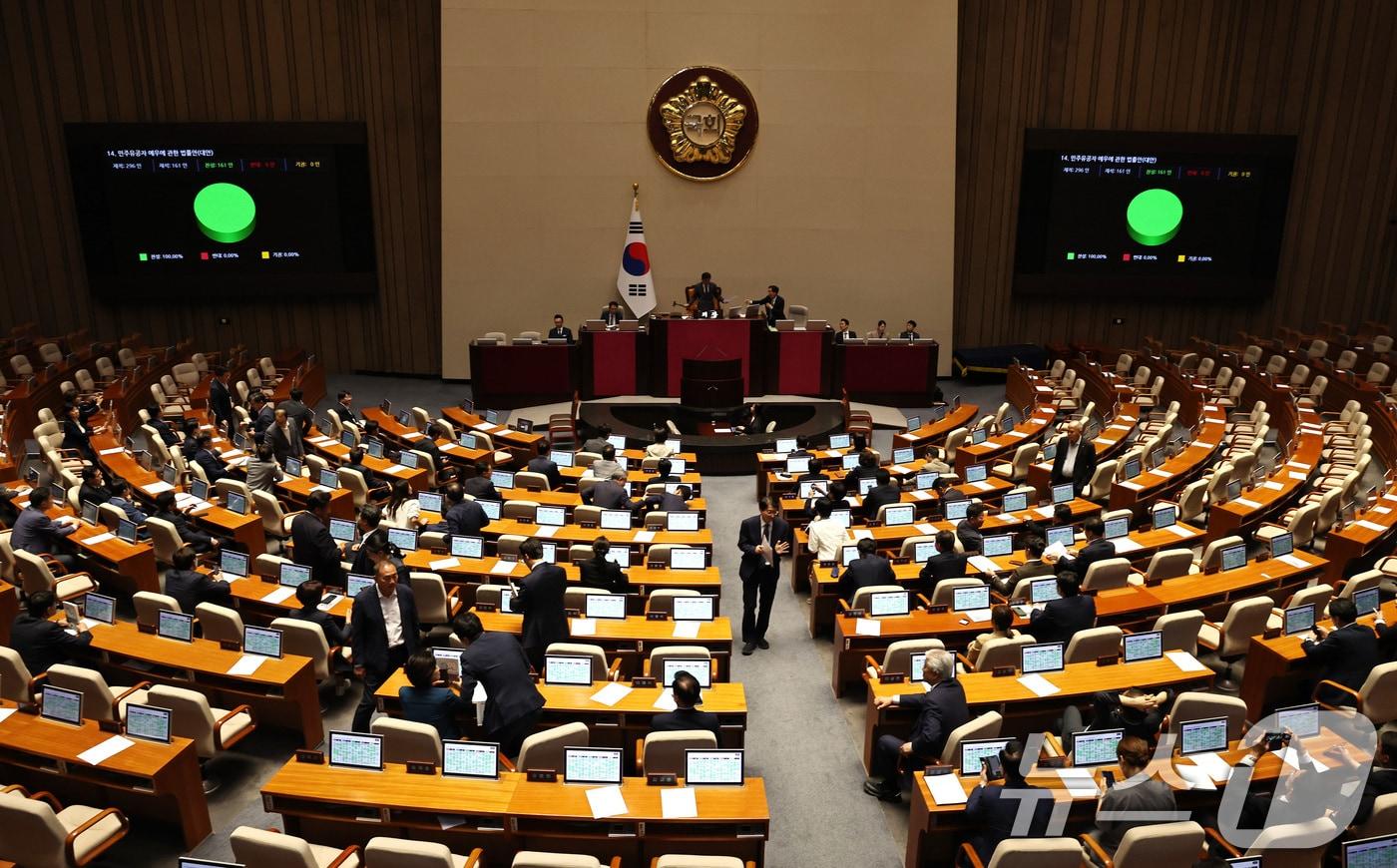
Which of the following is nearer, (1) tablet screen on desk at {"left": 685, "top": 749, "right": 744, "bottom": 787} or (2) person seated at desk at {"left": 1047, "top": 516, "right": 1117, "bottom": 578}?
(1) tablet screen on desk at {"left": 685, "top": 749, "right": 744, "bottom": 787}

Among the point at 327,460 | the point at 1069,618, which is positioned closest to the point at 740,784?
the point at 1069,618

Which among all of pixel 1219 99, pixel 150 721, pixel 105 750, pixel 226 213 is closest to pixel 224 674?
pixel 150 721

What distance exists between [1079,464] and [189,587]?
9.42m

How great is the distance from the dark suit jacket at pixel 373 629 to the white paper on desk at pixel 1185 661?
5547 mm

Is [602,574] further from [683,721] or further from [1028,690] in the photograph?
[1028,690]

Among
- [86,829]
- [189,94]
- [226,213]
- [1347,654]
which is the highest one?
[189,94]

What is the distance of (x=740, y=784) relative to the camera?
5688mm

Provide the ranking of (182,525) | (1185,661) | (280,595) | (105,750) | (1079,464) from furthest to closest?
(1079,464) → (182,525) → (280,595) → (1185,661) → (105,750)

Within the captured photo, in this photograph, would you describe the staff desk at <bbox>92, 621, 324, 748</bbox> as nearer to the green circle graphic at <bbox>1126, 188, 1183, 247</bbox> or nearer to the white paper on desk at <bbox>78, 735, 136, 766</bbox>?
the white paper on desk at <bbox>78, 735, 136, 766</bbox>

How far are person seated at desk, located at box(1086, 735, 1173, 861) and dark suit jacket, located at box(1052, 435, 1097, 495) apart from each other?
6.58m

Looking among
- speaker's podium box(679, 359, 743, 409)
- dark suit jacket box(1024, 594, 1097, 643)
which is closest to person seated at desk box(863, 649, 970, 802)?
dark suit jacket box(1024, 594, 1097, 643)

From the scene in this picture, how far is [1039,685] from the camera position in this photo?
6832mm

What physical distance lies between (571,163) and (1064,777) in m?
15.7

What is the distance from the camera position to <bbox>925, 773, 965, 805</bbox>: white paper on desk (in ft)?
18.4
